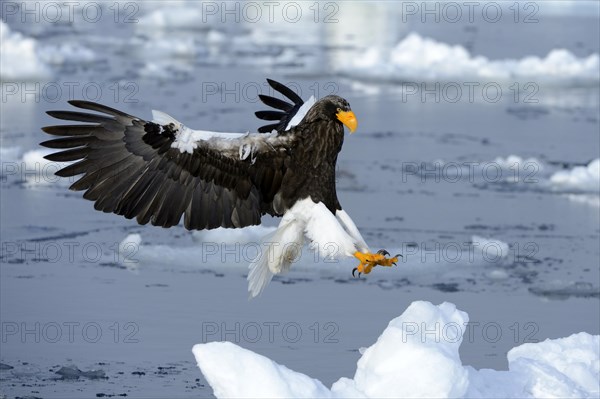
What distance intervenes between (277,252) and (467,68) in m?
8.91

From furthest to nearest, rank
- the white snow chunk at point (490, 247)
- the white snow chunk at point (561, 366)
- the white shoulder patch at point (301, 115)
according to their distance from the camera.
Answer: the white snow chunk at point (490, 247) < the white shoulder patch at point (301, 115) < the white snow chunk at point (561, 366)

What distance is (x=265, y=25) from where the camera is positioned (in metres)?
20.2

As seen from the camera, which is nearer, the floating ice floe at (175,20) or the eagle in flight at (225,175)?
the eagle in flight at (225,175)

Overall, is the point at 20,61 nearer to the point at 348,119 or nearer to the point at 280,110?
the point at 280,110

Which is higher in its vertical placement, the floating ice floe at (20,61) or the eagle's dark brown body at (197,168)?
A: the floating ice floe at (20,61)

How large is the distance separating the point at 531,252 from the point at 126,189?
3088mm

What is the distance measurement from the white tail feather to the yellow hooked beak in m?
0.55

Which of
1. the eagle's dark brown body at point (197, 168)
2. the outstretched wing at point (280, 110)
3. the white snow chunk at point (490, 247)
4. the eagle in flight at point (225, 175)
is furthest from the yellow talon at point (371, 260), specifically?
the white snow chunk at point (490, 247)

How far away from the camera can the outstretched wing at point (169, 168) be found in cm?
568

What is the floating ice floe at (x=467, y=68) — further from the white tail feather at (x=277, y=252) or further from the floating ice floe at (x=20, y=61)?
the white tail feather at (x=277, y=252)

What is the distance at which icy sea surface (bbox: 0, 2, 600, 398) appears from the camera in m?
6.28

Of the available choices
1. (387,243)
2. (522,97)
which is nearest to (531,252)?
(387,243)

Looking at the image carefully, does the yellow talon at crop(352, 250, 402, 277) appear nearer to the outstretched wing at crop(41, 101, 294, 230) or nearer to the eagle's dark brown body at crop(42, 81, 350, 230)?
the eagle's dark brown body at crop(42, 81, 350, 230)

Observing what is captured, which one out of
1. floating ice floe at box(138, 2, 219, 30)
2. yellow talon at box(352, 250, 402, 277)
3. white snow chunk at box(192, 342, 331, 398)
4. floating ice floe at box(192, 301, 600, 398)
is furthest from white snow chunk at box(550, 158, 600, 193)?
floating ice floe at box(138, 2, 219, 30)
